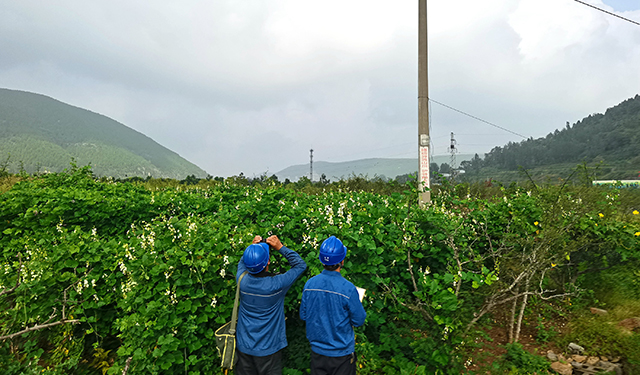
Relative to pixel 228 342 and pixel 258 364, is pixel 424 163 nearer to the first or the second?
pixel 258 364

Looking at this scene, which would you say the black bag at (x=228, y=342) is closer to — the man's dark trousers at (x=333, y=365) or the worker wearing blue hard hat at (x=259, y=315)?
the worker wearing blue hard hat at (x=259, y=315)

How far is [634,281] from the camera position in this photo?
212 inches

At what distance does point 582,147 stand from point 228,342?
10596 cm

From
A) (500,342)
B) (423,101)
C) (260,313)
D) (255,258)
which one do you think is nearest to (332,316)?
(260,313)

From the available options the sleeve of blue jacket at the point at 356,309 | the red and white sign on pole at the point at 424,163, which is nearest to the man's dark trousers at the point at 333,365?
the sleeve of blue jacket at the point at 356,309

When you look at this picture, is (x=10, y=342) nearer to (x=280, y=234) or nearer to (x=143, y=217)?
(x=280, y=234)

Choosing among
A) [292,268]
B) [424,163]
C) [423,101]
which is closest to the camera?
[292,268]

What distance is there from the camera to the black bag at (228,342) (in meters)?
3.20

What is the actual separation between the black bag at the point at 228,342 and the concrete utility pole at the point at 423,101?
5.19m

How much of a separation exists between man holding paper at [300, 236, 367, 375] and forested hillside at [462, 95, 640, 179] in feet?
270

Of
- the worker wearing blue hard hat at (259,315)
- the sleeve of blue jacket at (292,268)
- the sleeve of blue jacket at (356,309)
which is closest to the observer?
the sleeve of blue jacket at (356,309)

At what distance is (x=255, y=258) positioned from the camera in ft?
10.2

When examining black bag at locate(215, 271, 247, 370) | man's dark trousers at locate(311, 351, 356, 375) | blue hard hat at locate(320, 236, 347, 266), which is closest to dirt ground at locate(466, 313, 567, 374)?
man's dark trousers at locate(311, 351, 356, 375)

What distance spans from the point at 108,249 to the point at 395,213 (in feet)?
11.9
